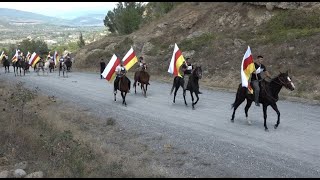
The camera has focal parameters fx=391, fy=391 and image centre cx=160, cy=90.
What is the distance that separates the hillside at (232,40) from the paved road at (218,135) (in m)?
5.36

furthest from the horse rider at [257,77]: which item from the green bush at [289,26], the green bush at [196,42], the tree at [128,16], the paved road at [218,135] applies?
the tree at [128,16]

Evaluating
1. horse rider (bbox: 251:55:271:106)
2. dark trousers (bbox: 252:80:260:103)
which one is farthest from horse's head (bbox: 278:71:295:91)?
dark trousers (bbox: 252:80:260:103)

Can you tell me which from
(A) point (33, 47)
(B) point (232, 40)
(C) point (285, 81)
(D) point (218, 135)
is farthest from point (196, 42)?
(A) point (33, 47)

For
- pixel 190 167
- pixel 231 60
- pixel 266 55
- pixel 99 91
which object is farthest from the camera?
pixel 231 60

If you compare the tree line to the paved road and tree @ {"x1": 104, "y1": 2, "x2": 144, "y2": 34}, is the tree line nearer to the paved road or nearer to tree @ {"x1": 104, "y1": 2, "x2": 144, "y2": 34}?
tree @ {"x1": 104, "y1": 2, "x2": 144, "y2": 34}

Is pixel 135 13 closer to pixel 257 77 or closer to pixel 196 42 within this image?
pixel 196 42

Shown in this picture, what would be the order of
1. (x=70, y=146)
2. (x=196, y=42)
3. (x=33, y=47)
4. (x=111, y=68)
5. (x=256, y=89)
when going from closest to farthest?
(x=70, y=146), (x=256, y=89), (x=111, y=68), (x=196, y=42), (x=33, y=47)

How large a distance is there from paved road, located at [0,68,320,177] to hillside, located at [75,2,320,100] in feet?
17.6

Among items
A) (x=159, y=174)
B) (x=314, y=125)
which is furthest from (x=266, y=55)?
(x=159, y=174)

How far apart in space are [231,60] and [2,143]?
2230cm

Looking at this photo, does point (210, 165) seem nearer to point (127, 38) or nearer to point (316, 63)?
point (316, 63)

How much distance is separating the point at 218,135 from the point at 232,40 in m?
21.5

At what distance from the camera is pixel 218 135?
46.8 feet

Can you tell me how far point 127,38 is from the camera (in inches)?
1887
